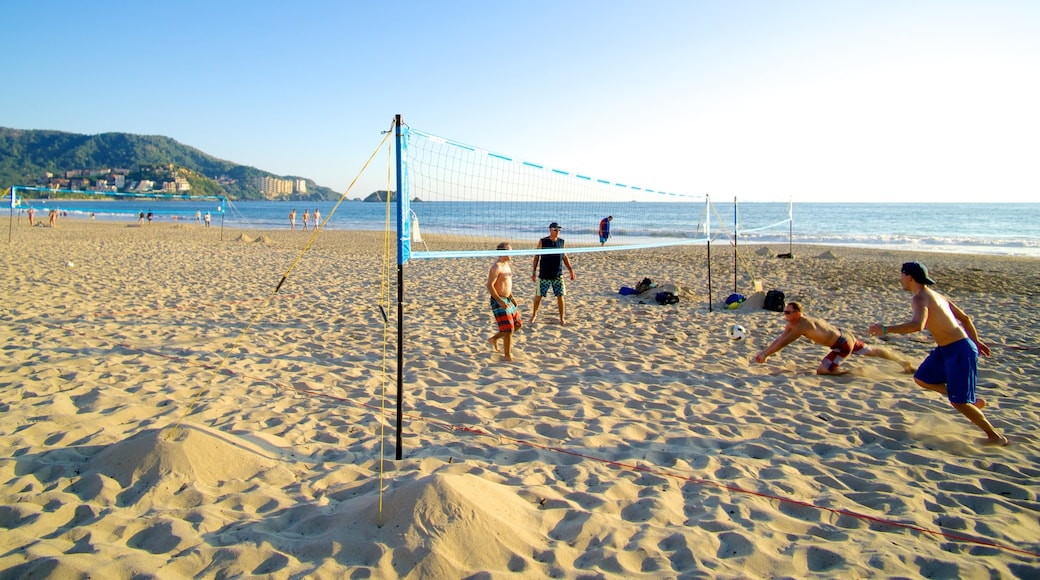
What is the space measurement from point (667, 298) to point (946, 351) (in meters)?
4.85

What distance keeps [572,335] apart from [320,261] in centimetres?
932

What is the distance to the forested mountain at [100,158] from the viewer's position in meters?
117

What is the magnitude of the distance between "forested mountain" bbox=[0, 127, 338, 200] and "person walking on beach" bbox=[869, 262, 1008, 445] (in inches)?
4793

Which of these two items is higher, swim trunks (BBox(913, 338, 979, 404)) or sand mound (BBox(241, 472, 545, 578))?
swim trunks (BBox(913, 338, 979, 404))

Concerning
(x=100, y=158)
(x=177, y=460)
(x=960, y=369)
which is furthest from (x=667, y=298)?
(x=100, y=158)

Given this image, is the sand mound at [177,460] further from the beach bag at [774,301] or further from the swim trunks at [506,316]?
the beach bag at [774,301]

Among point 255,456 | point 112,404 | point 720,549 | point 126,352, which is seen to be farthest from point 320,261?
point 720,549

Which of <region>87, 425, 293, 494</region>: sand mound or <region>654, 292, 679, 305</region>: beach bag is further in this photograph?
<region>654, 292, 679, 305</region>: beach bag

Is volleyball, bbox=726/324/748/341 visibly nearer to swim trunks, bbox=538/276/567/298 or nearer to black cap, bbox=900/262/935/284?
swim trunks, bbox=538/276/567/298

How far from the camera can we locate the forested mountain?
117 metres

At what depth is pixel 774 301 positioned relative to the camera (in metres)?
7.84

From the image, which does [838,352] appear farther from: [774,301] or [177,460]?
[177,460]

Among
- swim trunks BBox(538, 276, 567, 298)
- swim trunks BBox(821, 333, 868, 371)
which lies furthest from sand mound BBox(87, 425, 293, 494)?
swim trunks BBox(821, 333, 868, 371)

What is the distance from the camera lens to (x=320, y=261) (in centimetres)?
1388
